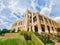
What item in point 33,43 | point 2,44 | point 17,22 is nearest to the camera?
point 2,44

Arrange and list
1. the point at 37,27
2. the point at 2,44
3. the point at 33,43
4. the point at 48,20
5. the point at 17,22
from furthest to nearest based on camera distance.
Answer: the point at 17,22 → the point at 48,20 → the point at 37,27 → the point at 33,43 → the point at 2,44

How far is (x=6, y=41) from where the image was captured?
18.8 feet

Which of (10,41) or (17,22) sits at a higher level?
(17,22)

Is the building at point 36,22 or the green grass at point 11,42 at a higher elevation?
the building at point 36,22

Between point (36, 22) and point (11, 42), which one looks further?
point (36, 22)

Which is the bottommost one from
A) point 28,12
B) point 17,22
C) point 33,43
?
point 33,43

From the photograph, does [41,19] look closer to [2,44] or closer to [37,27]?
[37,27]

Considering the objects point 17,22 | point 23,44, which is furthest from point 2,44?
point 17,22

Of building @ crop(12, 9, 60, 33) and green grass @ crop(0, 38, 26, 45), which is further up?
building @ crop(12, 9, 60, 33)

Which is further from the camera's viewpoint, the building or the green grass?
the building

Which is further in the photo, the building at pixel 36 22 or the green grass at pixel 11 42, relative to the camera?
the building at pixel 36 22

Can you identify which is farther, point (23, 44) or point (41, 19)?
point (41, 19)

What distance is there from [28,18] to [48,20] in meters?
11.8

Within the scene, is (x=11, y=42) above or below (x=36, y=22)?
below
